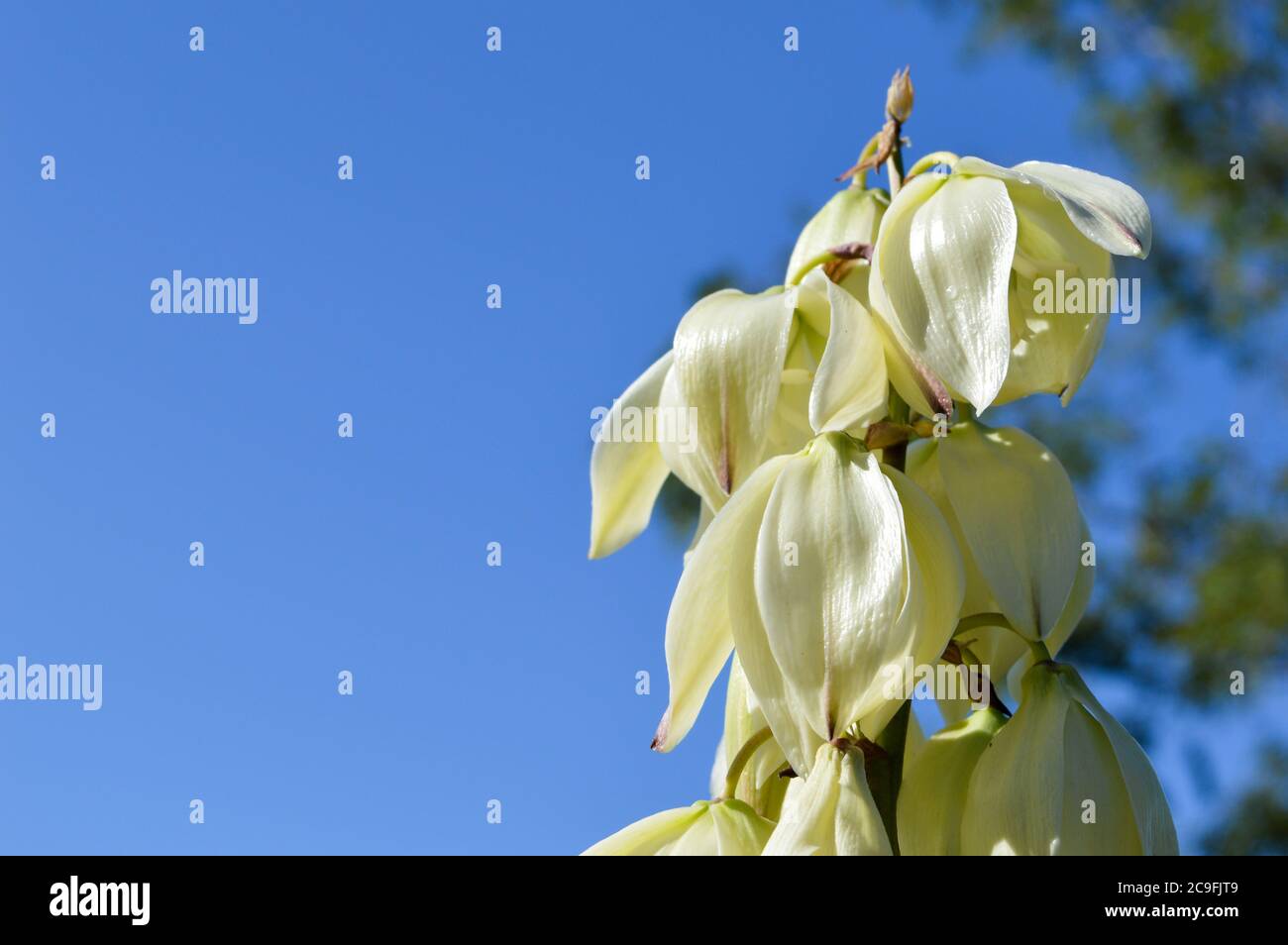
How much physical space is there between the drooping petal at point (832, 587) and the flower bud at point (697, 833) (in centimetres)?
5

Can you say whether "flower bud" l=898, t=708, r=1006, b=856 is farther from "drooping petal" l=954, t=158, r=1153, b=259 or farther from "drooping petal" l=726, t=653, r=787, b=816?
"drooping petal" l=954, t=158, r=1153, b=259

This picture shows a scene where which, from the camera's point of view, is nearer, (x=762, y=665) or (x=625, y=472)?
(x=762, y=665)

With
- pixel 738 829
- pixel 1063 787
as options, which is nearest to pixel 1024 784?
pixel 1063 787

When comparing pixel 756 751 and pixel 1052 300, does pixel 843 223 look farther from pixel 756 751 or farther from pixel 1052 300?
pixel 756 751

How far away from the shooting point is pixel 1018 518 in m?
0.59

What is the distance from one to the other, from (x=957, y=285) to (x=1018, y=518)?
0.10 meters

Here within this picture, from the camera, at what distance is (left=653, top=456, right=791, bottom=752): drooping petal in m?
0.57

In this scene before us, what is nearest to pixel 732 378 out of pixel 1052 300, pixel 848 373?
pixel 848 373

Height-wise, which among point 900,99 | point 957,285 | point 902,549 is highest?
point 900,99

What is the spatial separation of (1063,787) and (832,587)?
0.42 ft

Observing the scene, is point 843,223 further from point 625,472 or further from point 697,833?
point 697,833

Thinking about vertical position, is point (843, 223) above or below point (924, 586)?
above

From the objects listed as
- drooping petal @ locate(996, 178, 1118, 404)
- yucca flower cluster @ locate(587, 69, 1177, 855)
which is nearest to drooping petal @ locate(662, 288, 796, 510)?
yucca flower cluster @ locate(587, 69, 1177, 855)
